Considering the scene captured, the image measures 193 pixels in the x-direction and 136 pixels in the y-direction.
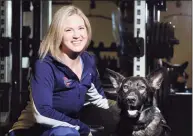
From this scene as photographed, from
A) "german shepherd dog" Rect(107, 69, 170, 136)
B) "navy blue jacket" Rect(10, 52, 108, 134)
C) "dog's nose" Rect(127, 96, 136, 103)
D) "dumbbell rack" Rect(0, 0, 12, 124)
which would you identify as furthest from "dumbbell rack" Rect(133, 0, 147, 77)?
"dumbbell rack" Rect(0, 0, 12, 124)

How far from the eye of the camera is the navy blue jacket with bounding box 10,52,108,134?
1.89 metres

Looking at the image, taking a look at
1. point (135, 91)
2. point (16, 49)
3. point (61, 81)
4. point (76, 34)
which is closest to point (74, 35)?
point (76, 34)

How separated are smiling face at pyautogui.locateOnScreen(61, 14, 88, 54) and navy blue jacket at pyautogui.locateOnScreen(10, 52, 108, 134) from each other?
99 mm

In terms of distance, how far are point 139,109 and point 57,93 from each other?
1.27 ft

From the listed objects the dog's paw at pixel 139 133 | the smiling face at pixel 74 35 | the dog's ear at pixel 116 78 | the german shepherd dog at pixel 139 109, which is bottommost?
the dog's paw at pixel 139 133

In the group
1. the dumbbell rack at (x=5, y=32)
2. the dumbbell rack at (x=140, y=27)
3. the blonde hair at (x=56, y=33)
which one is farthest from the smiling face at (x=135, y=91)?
the dumbbell rack at (x=5, y=32)

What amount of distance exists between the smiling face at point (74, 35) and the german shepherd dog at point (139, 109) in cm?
27

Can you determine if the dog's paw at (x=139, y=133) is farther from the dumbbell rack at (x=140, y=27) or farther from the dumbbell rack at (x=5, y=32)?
the dumbbell rack at (x=5, y=32)

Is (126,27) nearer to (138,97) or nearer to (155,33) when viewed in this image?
(155,33)

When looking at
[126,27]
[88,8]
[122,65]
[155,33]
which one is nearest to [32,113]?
[155,33]

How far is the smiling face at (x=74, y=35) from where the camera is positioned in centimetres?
198

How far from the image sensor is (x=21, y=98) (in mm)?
3285

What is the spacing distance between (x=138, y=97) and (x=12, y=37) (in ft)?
5.42

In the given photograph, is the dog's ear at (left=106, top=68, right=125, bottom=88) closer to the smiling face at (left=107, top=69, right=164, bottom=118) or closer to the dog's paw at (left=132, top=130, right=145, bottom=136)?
the smiling face at (left=107, top=69, right=164, bottom=118)
